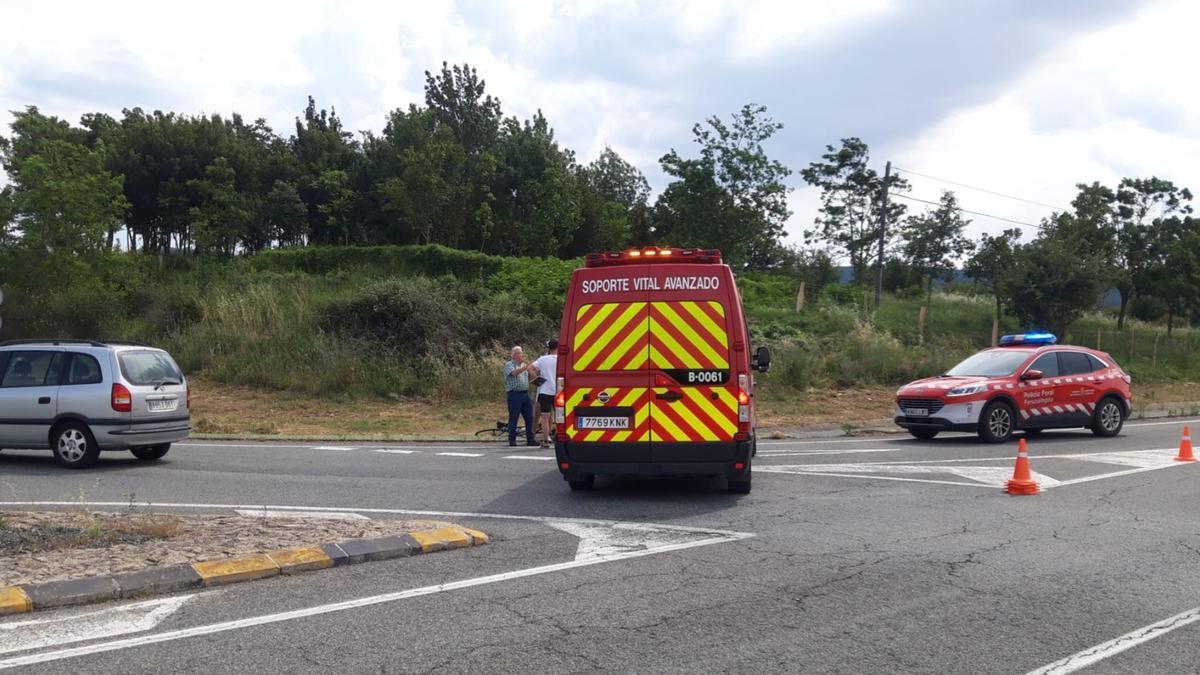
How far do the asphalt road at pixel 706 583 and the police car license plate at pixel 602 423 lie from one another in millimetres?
795

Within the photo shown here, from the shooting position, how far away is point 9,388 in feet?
44.7

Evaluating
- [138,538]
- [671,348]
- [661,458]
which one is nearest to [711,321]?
[671,348]

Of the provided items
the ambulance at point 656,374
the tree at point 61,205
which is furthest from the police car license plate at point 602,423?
the tree at point 61,205

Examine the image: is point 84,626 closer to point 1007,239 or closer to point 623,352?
point 623,352

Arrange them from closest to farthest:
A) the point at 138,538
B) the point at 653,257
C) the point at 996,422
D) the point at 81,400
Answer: the point at 138,538 → the point at 653,257 → the point at 81,400 → the point at 996,422

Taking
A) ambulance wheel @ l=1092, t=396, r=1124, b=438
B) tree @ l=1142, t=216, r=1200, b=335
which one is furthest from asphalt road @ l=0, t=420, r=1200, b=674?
tree @ l=1142, t=216, r=1200, b=335

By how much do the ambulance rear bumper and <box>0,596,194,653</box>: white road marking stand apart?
4773 millimetres

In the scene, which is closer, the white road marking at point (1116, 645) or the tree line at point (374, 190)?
the white road marking at point (1116, 645)

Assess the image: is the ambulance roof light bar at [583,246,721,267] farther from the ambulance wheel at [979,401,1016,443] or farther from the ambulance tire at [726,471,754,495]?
the ambulance wheel at [979,401,1016,443]

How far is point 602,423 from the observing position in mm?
10305

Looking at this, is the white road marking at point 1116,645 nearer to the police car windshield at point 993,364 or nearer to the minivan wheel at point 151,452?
the police car windshield at point 993,364

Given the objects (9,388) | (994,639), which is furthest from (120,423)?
(994,639)

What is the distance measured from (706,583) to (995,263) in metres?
35.7

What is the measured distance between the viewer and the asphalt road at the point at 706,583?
5320 mm
